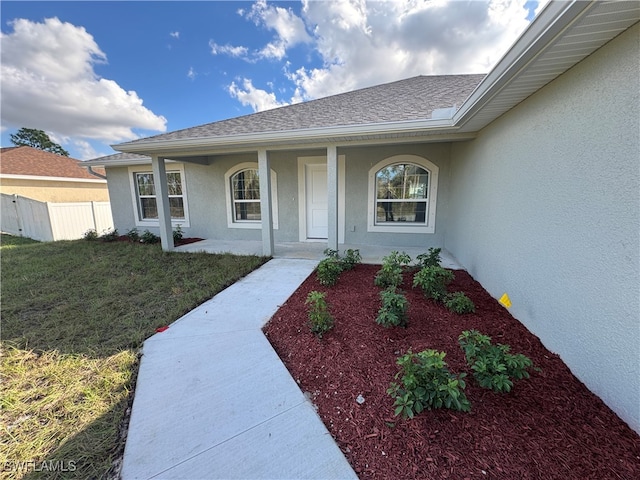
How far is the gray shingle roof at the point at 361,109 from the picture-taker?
16.8 feet

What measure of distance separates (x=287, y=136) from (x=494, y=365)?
4.73 meters

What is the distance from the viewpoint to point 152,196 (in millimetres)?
8648

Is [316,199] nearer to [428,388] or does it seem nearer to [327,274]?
[327,274]

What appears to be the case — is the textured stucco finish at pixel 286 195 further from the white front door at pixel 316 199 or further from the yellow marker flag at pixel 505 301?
the yellow marker flag at pixel 505 301

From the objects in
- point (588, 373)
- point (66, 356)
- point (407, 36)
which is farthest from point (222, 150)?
point (588, 373)

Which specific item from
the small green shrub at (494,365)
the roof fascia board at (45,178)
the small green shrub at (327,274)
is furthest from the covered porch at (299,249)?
the roof fascia board at (45,178)

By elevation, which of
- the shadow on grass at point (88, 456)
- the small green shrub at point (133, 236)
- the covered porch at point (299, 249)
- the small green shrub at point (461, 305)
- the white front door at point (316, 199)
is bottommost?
the shadow on grass at point (88, 456)

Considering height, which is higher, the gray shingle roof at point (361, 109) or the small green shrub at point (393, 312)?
the gray shingle roof at point (361, 109)

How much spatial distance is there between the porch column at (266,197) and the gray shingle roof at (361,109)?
0.64 meters

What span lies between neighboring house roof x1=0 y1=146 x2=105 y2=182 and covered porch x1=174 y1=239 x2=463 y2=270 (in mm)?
10303

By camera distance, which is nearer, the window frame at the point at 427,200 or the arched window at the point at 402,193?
the window frame at the point at 427,200

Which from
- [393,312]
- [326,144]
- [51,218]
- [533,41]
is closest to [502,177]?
[533,41]

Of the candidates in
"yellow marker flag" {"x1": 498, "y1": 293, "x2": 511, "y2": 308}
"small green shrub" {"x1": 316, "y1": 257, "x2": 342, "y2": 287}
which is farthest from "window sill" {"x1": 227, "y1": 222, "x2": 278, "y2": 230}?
"yellow marker flag" {"x1": 498, "y1": 293, "x2": 511, "y2": 308}

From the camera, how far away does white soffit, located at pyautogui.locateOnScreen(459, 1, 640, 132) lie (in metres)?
1.52
